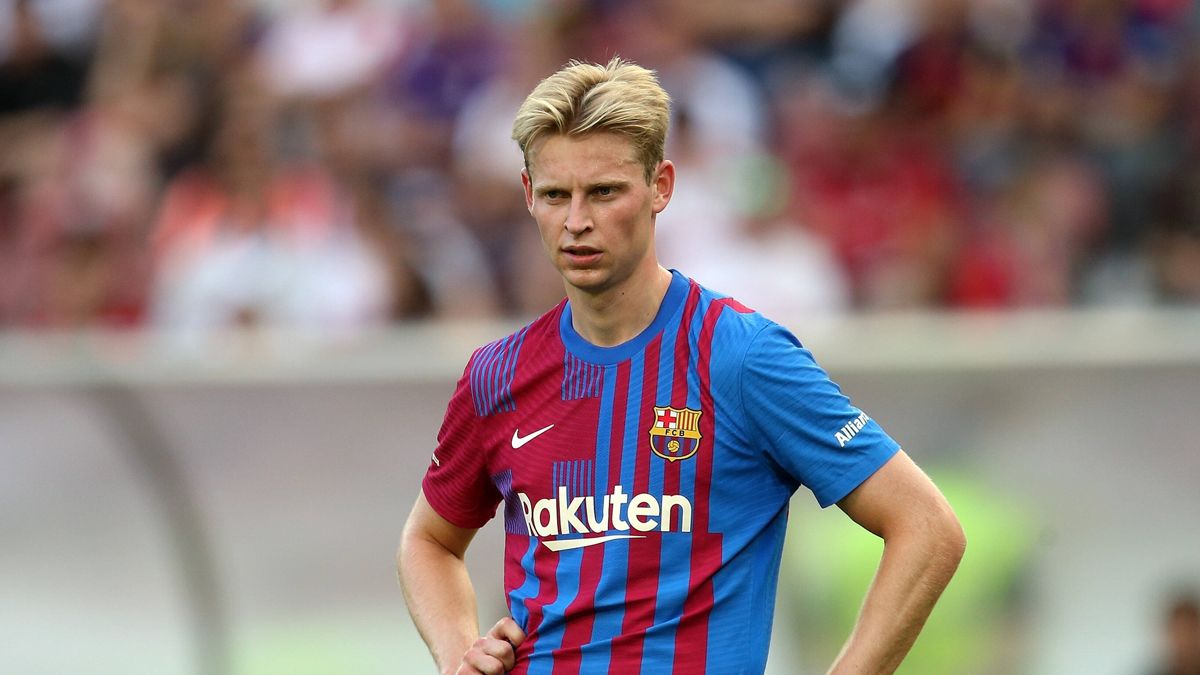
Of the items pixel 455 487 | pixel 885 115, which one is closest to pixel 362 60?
pixel 885 115

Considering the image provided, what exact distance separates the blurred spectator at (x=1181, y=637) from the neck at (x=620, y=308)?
5.73 metres

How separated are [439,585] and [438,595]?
0.02 meters

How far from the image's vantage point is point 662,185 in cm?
382

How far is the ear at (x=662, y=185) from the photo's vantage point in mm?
3793

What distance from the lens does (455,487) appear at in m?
4.12

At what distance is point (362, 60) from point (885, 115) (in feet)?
10.4

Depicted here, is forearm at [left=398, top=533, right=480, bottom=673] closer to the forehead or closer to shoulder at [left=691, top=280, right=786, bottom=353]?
shoulder at [left=691, top=280, right=786, bottom=353]

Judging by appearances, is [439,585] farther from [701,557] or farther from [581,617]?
[701,557]

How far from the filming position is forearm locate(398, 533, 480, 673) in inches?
162

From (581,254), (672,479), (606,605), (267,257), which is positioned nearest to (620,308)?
(581,254)

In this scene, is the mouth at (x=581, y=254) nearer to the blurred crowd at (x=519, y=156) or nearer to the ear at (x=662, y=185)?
the ear at (x=662, y=185)

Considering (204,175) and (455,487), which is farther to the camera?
(204,175)

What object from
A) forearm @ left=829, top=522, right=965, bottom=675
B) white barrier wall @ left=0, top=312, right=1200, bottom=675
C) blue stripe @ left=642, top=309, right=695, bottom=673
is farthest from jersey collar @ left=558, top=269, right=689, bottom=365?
white barrier wall @ left=0, top=312, right=1200, bottom=675

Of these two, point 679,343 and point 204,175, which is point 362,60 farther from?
point 679,343
